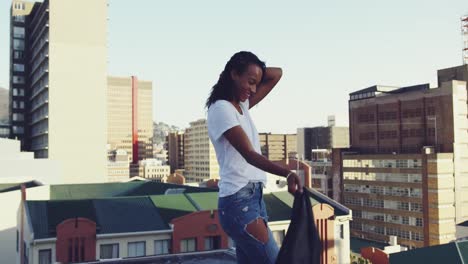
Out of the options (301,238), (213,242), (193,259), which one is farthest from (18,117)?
(301,238)

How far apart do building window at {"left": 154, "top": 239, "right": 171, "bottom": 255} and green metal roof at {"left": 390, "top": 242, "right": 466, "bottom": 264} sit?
15.7 meters

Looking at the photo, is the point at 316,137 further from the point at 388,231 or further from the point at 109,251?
the point at 109,251

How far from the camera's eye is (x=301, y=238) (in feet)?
11.1

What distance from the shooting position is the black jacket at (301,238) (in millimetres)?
3336

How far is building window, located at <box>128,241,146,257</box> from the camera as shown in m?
29.2

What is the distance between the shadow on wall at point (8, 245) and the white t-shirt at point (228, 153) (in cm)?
3422

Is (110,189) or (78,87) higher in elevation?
(78,87)

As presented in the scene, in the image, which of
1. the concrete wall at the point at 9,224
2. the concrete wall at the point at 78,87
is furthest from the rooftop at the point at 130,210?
the concrete wall at the point at 78,87

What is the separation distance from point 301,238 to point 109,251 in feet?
90.2

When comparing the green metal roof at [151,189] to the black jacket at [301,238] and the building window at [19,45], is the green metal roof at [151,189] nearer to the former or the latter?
the black jacket at [301,238]

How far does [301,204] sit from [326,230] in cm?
3271

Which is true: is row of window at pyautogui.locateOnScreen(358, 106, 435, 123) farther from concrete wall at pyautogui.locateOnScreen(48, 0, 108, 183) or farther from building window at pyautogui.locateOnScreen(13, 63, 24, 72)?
building window at pyautogui.locateOnScreen(13, 63, 24, 72)

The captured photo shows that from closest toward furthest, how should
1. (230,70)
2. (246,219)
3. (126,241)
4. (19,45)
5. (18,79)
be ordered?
(246,219), (230,70), (126,241), (18,79), (19,45)

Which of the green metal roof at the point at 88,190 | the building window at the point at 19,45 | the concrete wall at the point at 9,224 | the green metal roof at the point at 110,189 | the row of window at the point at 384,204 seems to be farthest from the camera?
the building window at the point at 19,45
